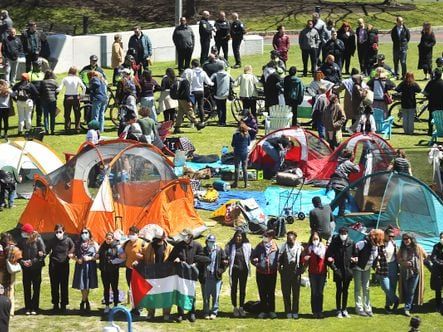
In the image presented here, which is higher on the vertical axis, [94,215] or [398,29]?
[398,29]

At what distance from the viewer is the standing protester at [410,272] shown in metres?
21.8

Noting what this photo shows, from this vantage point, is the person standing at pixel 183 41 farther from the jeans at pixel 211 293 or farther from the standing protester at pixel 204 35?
the jeans at pixel 211 293

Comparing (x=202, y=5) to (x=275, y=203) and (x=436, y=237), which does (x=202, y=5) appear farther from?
(x=436, y=237)

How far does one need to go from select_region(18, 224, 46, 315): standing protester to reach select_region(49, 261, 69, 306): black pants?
191 millimetres

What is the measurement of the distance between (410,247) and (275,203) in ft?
19.4

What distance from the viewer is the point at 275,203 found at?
27422 millimetres

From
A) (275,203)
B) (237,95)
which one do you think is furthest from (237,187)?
(237,95)

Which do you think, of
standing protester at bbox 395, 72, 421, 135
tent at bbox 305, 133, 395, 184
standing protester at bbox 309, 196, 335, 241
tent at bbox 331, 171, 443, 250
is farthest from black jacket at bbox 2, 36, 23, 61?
standing protester at bbox 309, 196, 335, 241

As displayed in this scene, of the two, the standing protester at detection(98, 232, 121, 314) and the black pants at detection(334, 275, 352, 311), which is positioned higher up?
the standing protester at detection(98, 232, 121, 314)

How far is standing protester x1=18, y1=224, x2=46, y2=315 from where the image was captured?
70.5 ft

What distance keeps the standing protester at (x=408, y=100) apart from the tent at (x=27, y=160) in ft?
30.9

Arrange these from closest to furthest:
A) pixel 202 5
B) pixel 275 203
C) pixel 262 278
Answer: pixel 262 278 → pixel 275 203 → pixel 202 5

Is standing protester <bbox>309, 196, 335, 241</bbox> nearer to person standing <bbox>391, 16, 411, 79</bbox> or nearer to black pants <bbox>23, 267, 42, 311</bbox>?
black pants <bbox>23, 267, 42, 311</bbox>

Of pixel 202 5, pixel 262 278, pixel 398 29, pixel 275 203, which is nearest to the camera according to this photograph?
pixel 262 278
